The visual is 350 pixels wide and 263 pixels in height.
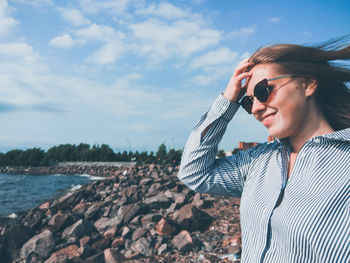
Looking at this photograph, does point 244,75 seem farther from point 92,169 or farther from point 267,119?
point 92,169

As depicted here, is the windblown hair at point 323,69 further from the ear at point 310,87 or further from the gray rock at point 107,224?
the gray rock at point 107,224

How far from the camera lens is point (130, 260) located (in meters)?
3.52

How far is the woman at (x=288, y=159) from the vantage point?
1.16 meters

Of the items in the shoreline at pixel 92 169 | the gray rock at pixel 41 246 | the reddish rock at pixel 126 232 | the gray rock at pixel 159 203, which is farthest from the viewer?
the shoreline at pixel 92 169

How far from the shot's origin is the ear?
4.77ft

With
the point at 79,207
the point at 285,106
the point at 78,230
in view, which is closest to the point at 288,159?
the point at 285,106

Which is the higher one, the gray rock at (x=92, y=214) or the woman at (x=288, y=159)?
the woman at (x=288, y=159)

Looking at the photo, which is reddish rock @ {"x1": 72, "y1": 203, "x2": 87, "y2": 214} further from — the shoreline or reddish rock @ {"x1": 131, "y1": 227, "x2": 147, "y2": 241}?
the shoreline

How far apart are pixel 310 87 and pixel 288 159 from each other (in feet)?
1.37

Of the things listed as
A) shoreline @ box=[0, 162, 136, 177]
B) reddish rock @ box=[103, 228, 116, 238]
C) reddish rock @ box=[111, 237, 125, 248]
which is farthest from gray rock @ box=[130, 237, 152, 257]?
shoreline @ box=[0, 162, 136, 177]

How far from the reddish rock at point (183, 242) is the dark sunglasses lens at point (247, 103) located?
9.03ft

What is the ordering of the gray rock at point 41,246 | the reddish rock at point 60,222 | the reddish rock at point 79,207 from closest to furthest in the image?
1. the gray rock at point 41,246
2. the reddish rock at point 60,222
3. the reddish rock at point 79,207

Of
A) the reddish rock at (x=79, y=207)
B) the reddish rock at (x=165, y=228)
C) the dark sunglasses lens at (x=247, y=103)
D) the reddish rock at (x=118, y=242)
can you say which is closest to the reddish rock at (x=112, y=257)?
the reddish rock at (x=118, y=242)

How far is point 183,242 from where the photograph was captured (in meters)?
3.91
